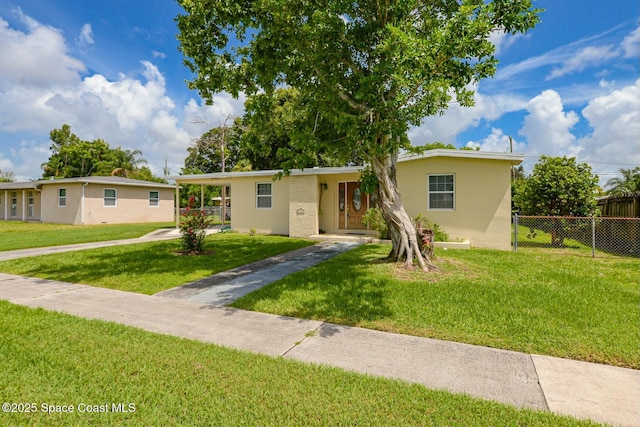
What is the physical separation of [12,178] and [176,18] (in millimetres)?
74809

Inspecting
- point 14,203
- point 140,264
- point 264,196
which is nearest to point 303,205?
point 264,196

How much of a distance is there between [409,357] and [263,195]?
12.6 m

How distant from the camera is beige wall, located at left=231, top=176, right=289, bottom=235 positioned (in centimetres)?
1470

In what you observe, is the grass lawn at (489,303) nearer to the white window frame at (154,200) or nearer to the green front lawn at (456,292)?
the green front lawn at (456,292)

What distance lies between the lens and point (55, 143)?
143 ft

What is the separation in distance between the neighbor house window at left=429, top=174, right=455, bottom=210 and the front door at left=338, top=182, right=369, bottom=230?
9.60 ft

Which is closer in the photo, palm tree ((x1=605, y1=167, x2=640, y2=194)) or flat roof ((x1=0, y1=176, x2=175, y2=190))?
flat roof ((x1=0, y1=176, x2=175, y2=190))

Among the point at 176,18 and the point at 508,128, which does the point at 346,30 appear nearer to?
the point at 176,18

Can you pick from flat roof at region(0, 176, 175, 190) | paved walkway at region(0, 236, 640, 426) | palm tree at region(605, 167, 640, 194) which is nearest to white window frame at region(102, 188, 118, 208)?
flat roof at region(0, 176, 175, 190)

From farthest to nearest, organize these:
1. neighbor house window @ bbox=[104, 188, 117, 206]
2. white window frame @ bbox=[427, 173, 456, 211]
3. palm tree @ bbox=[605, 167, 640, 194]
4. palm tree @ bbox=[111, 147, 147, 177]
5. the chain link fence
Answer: palm tree @ bbox=[111, 147, 147, 177]
palm tree @ bbox=[605, 167, 640, 194]
neighbor house window @ bbox=[104, 188, 117, 206]
white window frame @ bbox=[427, 173, 456, 211]
the chain link fence

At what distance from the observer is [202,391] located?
8.71 ft

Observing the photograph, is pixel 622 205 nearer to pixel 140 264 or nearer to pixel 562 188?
pixel 562 188

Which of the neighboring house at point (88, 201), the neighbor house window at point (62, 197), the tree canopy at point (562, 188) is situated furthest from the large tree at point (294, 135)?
the neighbor house window at point (62, 197)

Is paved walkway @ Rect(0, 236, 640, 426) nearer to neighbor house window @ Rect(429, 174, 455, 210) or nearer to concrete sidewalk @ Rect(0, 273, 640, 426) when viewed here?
concrete sidewalk @ Rect(0, 273, 640, 426)
